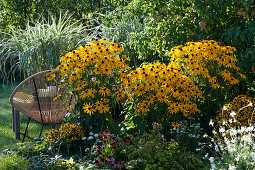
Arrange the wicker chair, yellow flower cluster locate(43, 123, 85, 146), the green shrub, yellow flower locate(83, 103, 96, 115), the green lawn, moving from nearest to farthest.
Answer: the green shrub, yellow flower locate(83, 103, 96, 115), yellow flower cluster locate(43, 123, 85, 146), the wicker chair, the green lawn

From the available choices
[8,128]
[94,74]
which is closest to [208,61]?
[94,74]

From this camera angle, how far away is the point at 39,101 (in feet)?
12.4

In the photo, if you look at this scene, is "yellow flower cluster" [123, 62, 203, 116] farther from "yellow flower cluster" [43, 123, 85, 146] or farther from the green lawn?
the green lawn

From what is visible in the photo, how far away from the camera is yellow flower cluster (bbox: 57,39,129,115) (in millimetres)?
3066

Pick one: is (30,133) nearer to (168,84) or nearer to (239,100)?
(168,84)

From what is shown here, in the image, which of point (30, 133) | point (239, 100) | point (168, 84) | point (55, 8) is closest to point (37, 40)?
point (30, 133)

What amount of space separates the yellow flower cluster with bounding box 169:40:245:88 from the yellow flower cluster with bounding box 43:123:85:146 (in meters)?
1.22

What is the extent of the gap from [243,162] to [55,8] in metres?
7.22

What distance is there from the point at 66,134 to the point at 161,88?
1.00 m

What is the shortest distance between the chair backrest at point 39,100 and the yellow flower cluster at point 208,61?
132 cm

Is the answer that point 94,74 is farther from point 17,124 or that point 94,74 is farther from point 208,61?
point 17,124

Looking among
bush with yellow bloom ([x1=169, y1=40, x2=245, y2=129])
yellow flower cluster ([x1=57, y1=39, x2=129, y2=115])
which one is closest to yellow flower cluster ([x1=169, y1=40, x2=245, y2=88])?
bush with yellow bloom ([x1=169, y1=40, x2=245, y2=129])

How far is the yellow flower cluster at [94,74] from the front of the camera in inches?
121

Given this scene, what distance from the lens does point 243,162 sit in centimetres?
227
